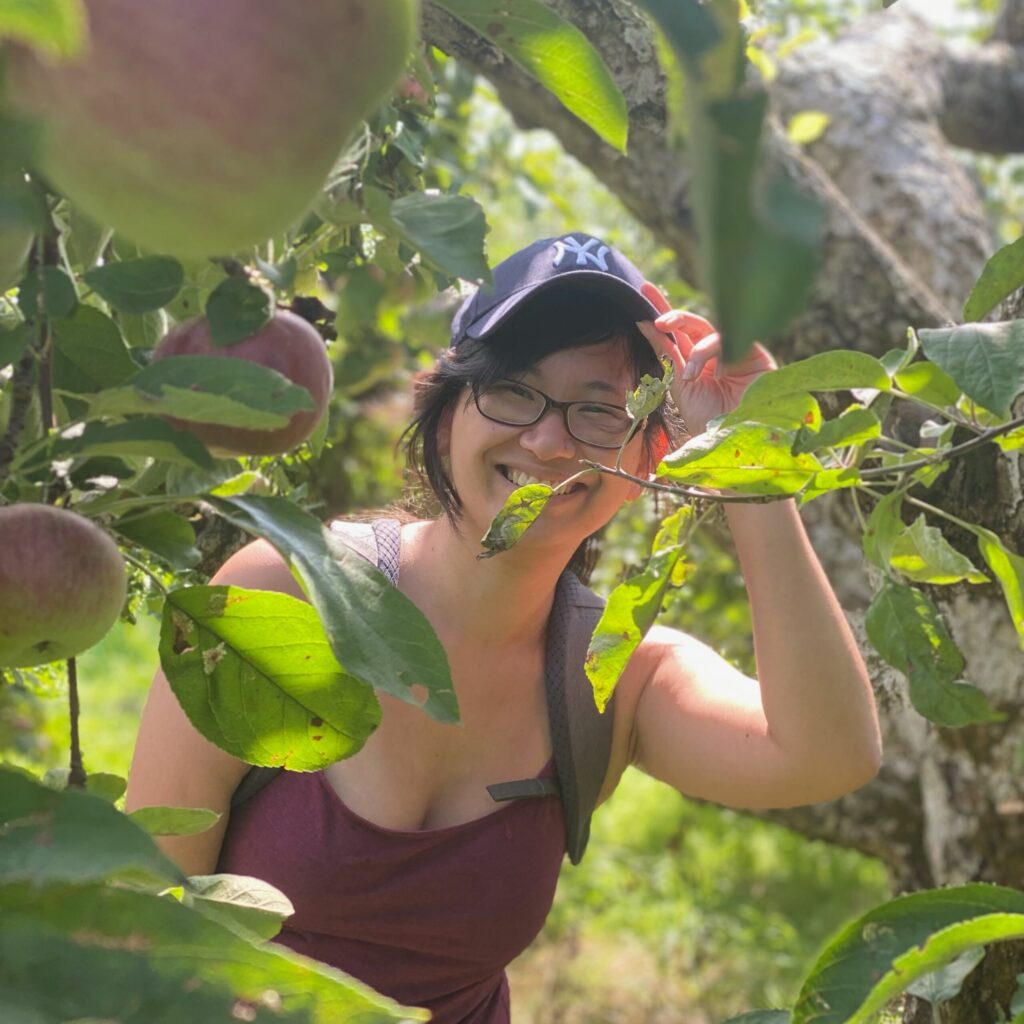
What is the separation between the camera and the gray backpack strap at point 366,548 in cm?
142

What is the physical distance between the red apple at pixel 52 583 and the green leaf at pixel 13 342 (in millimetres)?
79

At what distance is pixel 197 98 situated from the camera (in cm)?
44

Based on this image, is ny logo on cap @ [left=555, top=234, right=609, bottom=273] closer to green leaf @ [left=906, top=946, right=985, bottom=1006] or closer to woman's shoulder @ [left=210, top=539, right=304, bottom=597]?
woman's shoulder @ [left=210, top=539, right=304, bottom=597]

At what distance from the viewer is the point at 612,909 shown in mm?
4328

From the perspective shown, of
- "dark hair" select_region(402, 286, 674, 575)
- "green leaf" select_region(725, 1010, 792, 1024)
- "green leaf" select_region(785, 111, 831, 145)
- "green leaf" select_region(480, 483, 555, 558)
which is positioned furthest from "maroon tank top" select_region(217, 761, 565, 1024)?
"green leaf" select_region(785, 111, 831, 145)

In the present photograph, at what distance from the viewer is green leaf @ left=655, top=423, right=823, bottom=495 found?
85 centimetres

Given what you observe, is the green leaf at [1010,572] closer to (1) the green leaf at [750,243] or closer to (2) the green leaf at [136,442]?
(2) the green leaf at [136,442]

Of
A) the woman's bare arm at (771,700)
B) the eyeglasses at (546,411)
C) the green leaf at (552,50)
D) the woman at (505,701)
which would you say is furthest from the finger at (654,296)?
the green leaf at (552,50)

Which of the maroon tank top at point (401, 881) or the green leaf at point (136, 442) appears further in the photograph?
the maroon tank top at point (401, 881)

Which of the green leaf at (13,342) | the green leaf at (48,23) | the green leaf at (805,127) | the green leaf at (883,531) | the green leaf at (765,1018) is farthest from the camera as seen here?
the green leaf at (805,127)

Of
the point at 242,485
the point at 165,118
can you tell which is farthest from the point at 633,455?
A: the point at 165,118

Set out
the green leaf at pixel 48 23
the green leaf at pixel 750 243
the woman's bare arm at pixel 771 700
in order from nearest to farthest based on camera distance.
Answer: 1. the green leaf at pixel 750 243
2. the green leaf at pixel 48 23
3. the woman's bare arm at pixel 771 700

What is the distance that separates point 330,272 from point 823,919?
3.97 metres

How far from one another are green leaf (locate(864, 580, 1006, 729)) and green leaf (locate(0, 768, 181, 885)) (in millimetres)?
621
